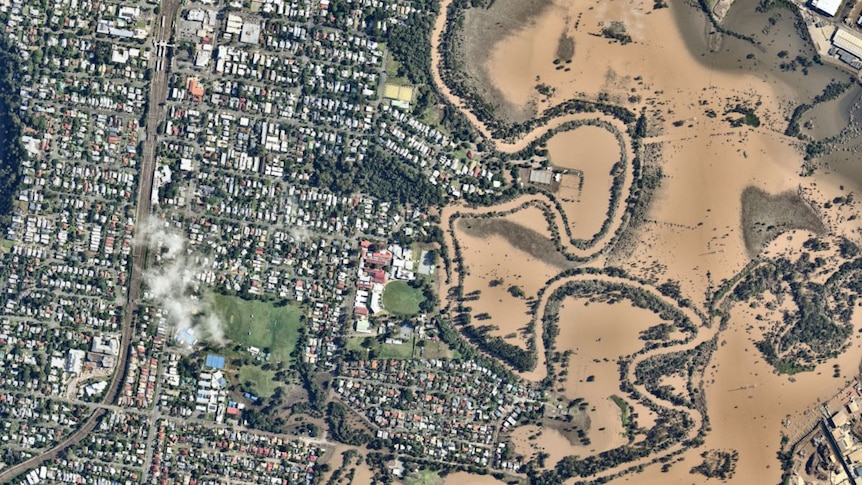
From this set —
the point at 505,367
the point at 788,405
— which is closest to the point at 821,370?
the point at 788,405

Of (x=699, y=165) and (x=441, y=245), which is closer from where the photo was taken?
(x=699, y=165)

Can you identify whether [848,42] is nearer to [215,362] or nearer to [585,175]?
[585,175]

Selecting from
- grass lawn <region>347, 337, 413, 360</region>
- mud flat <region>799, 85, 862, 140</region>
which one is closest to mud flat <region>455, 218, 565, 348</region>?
grass lawn <region>347, 337, 413, 360</region>

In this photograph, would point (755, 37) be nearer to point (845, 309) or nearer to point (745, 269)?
point (745, 269)

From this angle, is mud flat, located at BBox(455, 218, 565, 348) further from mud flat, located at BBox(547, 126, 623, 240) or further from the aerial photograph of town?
mud flat, located at BBox(547, 126, 623, 240)

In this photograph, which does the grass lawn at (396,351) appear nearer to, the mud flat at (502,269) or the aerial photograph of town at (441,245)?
the aerial photograph of town at (441,245)

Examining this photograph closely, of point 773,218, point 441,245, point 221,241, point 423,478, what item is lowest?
point 423,478

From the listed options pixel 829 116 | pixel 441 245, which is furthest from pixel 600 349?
pixel 829 116
